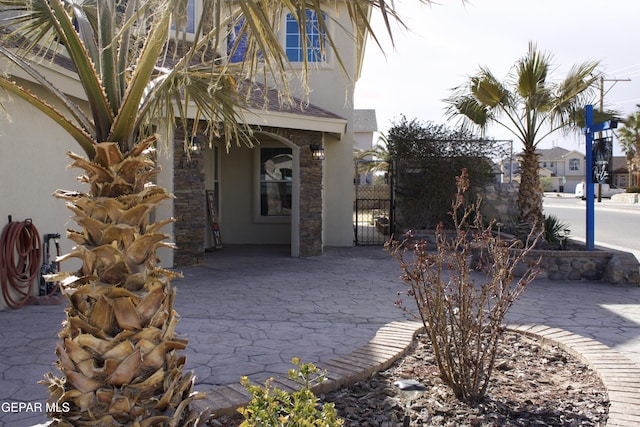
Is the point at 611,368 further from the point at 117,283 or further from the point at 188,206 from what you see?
the point at 188,206

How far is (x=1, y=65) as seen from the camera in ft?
19.8

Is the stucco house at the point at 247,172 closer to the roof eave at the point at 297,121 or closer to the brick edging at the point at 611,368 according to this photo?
the roof eave at the point at 297,121

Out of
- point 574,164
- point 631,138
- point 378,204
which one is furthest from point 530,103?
point 574,164

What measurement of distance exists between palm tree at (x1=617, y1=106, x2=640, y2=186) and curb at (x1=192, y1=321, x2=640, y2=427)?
4503 cm

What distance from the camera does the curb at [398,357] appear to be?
3.53 metres

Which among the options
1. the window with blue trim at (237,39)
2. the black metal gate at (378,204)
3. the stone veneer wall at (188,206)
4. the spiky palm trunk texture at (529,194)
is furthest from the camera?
the black metal gate at (378,204)

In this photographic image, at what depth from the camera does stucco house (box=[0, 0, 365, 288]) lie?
6992mm

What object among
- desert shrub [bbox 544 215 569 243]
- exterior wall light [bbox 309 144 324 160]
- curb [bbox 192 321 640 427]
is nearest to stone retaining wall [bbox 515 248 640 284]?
desert shrub [bbox 544 215 569 243]

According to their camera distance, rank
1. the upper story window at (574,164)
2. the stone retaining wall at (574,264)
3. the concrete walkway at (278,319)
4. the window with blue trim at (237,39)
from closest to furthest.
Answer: the window with blue trim at (237,39) → the concrete walkway at (278,319) → the stone retaining wall at (574,264) → the upper story window at (574,164)

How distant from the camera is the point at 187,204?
10266 millimetres

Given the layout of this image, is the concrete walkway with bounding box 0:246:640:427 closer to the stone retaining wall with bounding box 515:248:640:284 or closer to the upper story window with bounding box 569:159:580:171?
the stone retaining wall with bounding box 515:248:640:284

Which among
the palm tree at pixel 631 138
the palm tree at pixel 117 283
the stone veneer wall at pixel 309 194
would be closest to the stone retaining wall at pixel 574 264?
the stone veneer wall at pixel 309 194

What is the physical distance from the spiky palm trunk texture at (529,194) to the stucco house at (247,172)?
3.94 meters

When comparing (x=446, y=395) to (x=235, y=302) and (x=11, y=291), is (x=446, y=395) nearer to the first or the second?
(x=235, y=302)
